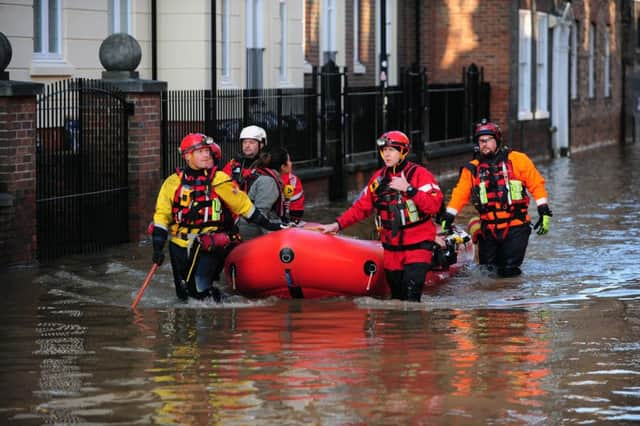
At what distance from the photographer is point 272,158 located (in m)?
13.4

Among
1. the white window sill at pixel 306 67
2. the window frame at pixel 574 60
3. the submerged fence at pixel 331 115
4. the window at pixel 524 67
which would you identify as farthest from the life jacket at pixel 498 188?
the window frame at pixel 574 60

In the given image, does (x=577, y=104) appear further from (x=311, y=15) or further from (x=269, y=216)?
(x=269, y=216)

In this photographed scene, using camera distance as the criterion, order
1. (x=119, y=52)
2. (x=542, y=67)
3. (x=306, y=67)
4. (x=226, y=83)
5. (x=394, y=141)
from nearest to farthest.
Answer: (x=394, y=141) < (x=119, y=52) < (x=226, y=83) < (x=306, y=67) < (x=542, y=67)

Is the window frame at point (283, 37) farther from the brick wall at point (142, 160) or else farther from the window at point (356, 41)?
the brick wall at point (142, 160)

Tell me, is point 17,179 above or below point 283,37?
below

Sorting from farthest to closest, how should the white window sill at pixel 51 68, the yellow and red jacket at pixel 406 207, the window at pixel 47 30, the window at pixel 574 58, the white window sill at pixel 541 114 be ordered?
the window at pixel 574 58 → the white window sill at pixel 541 114 → the window at pixel 47 30 → the white window sill at pixel 51 68 → the yellow and red jacket at pixel 406 207

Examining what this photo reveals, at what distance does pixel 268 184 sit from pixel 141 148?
437cm

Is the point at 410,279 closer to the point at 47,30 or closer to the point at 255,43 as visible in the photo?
the point at 47,30

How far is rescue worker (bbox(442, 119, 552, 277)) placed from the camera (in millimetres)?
14023

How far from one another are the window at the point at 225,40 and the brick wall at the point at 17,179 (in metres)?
9.08

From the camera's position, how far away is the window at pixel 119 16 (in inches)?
851

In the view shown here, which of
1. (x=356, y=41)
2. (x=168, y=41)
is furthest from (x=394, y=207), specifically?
(x=356, y=41)

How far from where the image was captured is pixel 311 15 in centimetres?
2816

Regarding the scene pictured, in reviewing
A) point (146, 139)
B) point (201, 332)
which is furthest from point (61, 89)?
point (201, 332)
